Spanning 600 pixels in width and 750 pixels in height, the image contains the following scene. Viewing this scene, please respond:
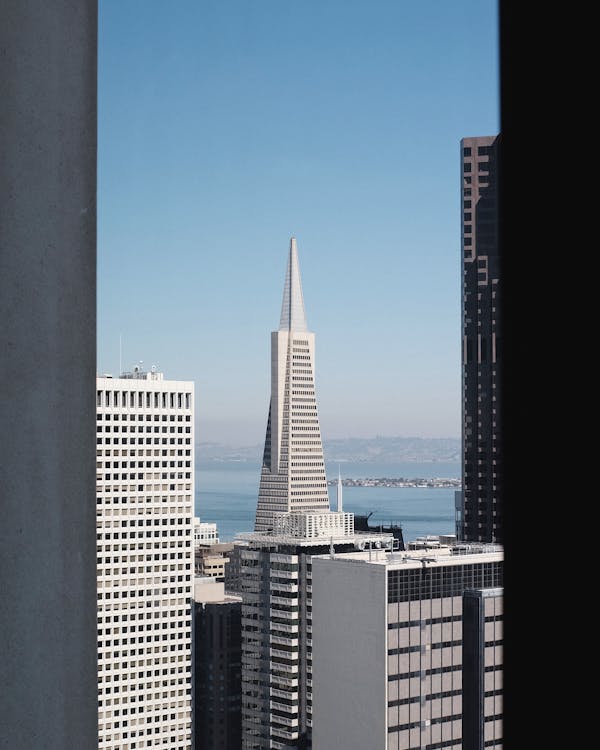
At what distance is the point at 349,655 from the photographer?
67.1 ft

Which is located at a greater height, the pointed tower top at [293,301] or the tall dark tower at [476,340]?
the pointed tower top at [293,301]

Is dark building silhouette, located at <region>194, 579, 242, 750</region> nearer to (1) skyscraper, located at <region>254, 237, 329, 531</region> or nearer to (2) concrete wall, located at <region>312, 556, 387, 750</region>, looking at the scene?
(2) concrete wall, located at <region>312, 556, 387, 750</region>

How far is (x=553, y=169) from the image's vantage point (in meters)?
0.50

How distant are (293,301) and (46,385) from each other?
4768 cm

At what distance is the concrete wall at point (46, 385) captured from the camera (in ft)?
3.25

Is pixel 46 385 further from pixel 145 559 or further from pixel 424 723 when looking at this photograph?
pixel 145 559

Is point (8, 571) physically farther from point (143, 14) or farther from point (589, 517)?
point (143, 14)

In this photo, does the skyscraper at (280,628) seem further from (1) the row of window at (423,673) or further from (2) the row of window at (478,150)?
(2) the row of window at (478,150)

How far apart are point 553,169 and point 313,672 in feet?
75.1

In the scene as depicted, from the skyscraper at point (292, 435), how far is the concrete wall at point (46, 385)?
147ft

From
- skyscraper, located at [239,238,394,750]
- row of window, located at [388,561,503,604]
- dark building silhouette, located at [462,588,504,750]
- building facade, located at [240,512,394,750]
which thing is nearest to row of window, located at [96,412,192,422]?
skyscraper, located at [239,238,394,750]

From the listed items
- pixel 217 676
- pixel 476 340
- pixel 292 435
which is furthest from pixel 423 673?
pixel 292 435

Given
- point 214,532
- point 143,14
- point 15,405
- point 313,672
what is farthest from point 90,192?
point 143,14

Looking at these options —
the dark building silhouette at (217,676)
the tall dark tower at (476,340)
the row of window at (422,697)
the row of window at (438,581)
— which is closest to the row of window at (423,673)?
the row of window at (422,697)
